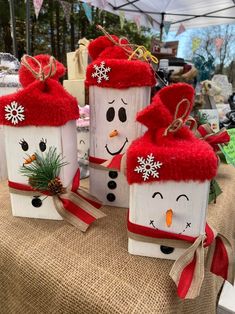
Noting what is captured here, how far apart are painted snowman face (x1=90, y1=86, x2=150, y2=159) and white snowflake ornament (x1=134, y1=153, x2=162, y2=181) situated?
0.50ft

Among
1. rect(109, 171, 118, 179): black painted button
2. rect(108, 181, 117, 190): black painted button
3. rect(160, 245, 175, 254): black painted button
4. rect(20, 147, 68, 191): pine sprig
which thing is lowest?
rect(160, 245, 175, 254): black painted button

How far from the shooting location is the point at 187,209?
356 mm

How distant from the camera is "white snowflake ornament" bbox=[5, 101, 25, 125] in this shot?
1.41 ft

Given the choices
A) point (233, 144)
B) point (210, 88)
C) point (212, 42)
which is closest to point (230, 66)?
point (212, 42)

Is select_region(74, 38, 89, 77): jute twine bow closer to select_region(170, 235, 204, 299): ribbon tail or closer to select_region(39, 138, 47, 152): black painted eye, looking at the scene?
select_region(39, 138, 47, 152): black painted eye

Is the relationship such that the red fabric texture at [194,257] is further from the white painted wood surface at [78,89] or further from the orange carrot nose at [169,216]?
the white painted wood surface at [78,89]

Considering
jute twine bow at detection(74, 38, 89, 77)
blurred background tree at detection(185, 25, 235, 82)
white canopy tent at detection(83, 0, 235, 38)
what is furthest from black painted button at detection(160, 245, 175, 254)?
blurred background tree at detection(185, 25, 235, 82)

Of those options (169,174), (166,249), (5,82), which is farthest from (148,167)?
(5,82)

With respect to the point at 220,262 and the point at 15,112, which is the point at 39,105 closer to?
the point at 15,112

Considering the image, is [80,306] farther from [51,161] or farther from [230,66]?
[230,66]

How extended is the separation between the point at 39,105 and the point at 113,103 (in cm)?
13

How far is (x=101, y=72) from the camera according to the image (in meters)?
0.47

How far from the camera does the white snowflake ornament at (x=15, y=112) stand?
43cm

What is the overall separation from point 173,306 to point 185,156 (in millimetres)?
195
